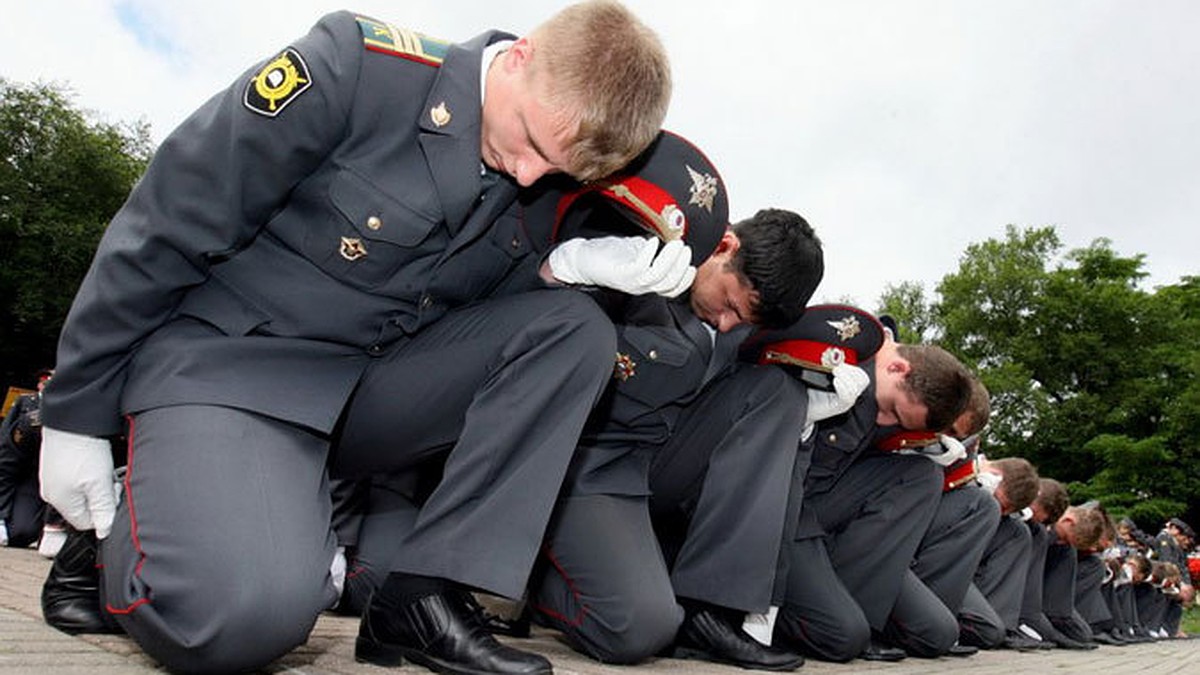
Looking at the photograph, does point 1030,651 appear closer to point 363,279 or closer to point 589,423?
point 589,423

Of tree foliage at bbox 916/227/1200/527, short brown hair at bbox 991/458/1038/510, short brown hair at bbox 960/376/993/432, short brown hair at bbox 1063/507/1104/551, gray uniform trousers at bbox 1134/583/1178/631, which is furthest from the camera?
tree foliage at bbox 916/227/1200/527

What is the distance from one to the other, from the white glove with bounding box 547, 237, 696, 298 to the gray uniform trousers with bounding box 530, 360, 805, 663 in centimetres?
75

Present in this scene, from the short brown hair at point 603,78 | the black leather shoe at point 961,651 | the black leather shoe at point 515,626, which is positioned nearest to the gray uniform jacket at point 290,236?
the short brown hair at point 603,78

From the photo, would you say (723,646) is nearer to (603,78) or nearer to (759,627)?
(759,627)

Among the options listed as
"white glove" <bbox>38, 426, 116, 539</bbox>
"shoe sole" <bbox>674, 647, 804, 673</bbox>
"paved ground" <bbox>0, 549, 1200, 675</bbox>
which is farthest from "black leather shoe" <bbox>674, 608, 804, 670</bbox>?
"white glove" <bbox>38, 426, 116, 539</bbox>

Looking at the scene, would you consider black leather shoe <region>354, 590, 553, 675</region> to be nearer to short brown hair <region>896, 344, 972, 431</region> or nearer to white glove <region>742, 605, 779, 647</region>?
white glove <region>742, 605, 779, 647</region>

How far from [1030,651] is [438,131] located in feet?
19.8

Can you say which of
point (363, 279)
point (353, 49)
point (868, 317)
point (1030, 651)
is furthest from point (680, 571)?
Result: point (1030, 651)

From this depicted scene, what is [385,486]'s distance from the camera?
9.84ft

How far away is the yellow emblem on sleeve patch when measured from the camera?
1.93 meters

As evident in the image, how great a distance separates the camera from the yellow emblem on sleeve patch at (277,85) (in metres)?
1.93

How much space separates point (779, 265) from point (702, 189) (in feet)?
2.70

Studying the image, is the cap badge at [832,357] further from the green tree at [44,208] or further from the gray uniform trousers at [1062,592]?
the green tree at [44,208]

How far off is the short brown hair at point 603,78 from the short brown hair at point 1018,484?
5.15m
